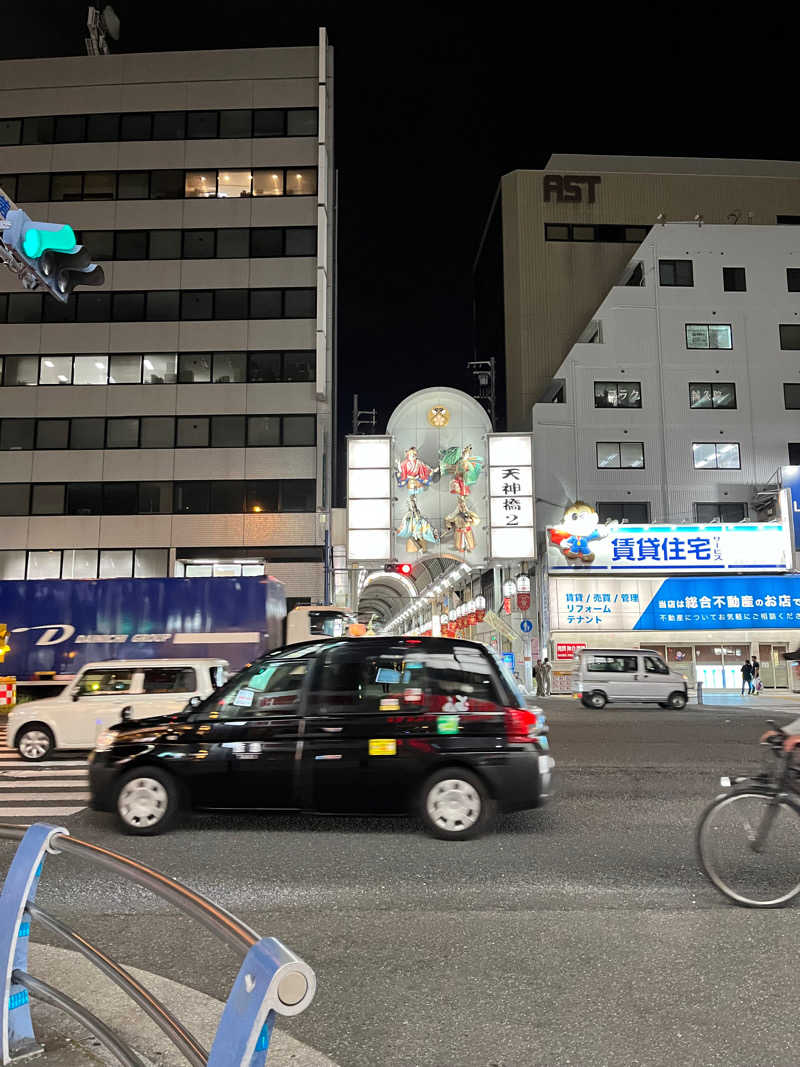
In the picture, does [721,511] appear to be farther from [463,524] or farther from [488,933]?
[488,933]

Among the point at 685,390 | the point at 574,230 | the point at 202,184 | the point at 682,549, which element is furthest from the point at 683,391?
the point at 202,184

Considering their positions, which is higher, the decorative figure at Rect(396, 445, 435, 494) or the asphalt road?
the decorative figure at Rect(396, 445, 435, 494)

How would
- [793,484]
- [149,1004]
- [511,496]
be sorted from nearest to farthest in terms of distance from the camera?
[149,1004]
[793,484]
[511,496]

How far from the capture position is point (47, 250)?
10.3 meters

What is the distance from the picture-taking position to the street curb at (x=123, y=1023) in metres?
3.24

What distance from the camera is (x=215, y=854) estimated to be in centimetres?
703

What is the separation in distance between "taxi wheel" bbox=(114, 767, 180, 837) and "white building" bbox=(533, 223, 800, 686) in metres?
32.6

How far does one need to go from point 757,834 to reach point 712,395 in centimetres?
3753

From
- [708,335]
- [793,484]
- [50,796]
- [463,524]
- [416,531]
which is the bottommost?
[50,796]

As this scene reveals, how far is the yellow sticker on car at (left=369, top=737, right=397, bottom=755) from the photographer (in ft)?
25.1

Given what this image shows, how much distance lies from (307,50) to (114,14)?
13620 millimetres

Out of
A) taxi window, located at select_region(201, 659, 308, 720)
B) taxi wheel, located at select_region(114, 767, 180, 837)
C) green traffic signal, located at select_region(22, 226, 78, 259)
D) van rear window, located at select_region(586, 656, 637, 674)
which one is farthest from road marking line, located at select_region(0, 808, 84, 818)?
van rear window, located at select_region(586, 656, 637, 674)

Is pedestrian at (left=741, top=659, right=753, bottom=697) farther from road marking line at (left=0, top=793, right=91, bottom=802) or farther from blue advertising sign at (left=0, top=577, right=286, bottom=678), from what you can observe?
road marking line at (left=0, top=793, right=91, bottom=802)

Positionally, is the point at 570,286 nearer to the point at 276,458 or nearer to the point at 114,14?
the point at 276,458
